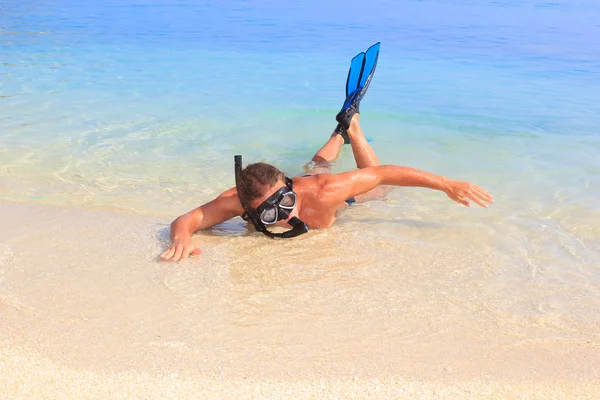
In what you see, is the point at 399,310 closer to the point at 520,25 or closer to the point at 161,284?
the point at 161,284

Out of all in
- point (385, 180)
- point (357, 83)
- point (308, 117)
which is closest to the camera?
point (385, 180)

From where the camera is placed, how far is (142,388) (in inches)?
106

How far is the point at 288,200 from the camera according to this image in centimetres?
428

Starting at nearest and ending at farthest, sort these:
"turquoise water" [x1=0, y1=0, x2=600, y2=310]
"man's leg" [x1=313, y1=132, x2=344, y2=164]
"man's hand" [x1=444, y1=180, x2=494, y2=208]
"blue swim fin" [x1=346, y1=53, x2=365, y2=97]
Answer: "man's hand" [x1=444, y1=180, x2=494, y2=208] < "turquoise water" [x1=0, y1=0, x2=600, y2=310] < "blue swim fin" [x1=346, y1=53, x2=365, y2=97] < "man's leg" [x1=313, y1=132, x2=344, y2=164]

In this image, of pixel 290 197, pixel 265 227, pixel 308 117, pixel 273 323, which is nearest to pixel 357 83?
pixel 290 197

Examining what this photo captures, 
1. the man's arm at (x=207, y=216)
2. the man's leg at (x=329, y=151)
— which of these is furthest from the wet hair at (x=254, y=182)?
the man's leg at (x=329, y=151)

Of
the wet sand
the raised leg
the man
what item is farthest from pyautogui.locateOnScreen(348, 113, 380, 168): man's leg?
the wet sand

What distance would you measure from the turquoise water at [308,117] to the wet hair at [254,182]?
3.09 feet

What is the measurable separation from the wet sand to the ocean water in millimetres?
47

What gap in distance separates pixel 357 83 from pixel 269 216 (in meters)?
2.26

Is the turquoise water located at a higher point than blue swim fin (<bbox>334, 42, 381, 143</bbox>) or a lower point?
lower

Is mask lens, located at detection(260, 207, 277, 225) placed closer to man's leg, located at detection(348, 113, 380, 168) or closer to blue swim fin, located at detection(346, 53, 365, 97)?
man's leg, located at detection(348, 113, 380, 168)

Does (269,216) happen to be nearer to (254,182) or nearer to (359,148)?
(254,182)

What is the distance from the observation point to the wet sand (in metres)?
2.75
